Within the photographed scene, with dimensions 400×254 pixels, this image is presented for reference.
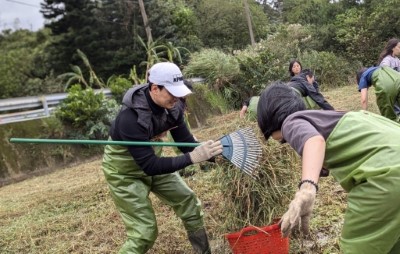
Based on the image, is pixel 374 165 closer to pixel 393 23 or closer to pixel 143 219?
pixel 143 219

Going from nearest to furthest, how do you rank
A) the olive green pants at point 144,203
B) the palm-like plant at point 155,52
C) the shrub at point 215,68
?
1. the olive green pants at point 144,203
2. the palm-like plant at point 155,52
3. the shrub at point 215,68

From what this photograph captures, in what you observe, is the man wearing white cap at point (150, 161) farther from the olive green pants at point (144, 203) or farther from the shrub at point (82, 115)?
the shrub at point (82, 115)

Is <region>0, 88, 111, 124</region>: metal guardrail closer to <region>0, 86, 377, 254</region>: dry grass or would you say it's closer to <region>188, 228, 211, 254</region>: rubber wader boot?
<region>0, 86, 377, 254</region>: dry grass

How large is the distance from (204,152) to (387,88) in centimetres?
239

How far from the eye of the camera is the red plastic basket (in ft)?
8.61

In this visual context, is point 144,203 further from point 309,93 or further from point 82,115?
point 82,115

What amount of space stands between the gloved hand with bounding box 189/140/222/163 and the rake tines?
10 cm

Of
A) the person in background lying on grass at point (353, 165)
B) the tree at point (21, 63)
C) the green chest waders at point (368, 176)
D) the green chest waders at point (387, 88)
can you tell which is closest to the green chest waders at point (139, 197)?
the person in background lying on grass at point (353, 165)

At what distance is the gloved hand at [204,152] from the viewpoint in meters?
2.66

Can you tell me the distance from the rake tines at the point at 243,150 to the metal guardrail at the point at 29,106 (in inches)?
289

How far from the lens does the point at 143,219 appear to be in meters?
2.93

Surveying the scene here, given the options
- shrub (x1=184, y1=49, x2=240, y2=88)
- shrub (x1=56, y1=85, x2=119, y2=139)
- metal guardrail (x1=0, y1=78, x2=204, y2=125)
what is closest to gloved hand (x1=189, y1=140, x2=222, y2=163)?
shrub (x1=56, y1=85, x2=119, y2=139)

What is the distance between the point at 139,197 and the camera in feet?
9.75

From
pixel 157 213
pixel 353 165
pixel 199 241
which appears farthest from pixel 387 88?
pixel 353 165
